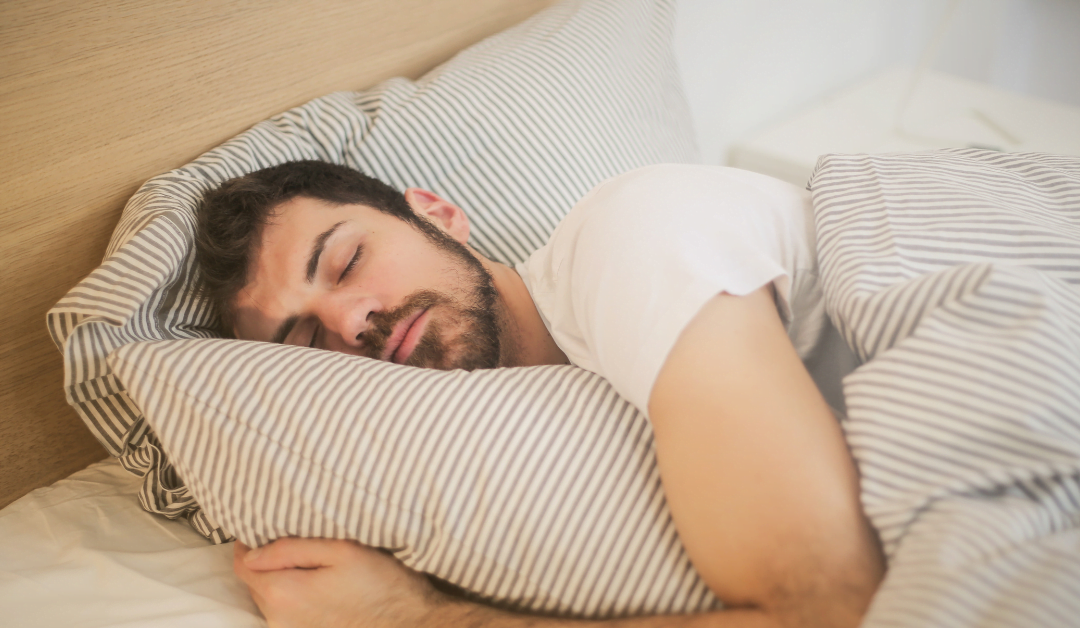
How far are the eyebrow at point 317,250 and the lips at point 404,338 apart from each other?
5.1 inches

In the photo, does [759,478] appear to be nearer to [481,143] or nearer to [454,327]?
[454,327]

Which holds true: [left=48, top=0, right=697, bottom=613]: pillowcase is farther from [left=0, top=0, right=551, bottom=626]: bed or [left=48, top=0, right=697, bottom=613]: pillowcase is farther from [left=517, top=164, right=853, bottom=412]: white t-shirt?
[left=517, top=164, right=853, bottom=412]: white t-shirt

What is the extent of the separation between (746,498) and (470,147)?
0.73 metres

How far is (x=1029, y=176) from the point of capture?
77cm

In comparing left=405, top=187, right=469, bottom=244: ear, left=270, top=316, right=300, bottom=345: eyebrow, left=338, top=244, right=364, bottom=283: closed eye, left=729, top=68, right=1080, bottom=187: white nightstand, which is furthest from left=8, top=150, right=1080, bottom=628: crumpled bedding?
left=729, top=68, right=1080, bottom=187: white nightstand

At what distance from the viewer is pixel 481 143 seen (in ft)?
3.43

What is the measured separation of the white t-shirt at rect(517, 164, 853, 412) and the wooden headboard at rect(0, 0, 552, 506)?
531 mm

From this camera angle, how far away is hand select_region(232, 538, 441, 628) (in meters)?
0.61

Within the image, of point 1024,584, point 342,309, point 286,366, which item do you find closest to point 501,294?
point 342,309

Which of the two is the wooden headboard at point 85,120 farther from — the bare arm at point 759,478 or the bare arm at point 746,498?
the bare arm at point 759,478

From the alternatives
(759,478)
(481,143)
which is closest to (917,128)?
(481,143)

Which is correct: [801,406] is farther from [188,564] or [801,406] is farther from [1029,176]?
[188,564]

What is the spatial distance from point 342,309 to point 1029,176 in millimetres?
840

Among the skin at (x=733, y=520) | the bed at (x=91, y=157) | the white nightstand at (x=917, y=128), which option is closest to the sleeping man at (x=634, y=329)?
the skin at (x=733, y=520)
